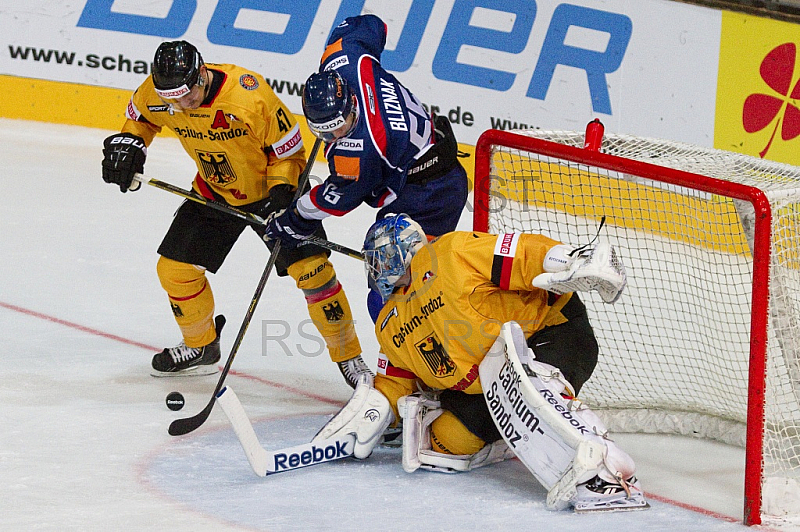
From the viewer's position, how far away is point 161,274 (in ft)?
12.2

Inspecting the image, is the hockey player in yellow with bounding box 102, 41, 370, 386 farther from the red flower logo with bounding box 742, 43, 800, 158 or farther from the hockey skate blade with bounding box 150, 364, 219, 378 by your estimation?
the red flower logo with bounding box 742, 43, 800, 158

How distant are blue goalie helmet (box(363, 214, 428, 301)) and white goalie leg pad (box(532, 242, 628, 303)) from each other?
368 millimetres

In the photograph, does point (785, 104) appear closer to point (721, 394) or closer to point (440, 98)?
point (440, 98)

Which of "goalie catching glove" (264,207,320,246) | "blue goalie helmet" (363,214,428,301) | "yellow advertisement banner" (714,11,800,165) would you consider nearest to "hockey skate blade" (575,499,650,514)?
"blue goalie helmet" (363,214,428,301)

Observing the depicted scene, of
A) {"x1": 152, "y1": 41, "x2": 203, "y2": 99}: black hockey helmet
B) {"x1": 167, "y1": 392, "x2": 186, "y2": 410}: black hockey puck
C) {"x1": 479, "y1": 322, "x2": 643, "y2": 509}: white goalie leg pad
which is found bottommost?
{"x1": 167, "y1": 392, "x2": 186, "y2": 410}: black hockey puck

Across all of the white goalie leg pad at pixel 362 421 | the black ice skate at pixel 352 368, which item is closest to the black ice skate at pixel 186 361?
the black ice skate at pixel 352 368

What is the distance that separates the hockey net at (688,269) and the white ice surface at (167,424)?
0.46 ft

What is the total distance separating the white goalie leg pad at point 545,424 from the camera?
8.51ft

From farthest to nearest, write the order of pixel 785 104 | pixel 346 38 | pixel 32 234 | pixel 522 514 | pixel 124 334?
pixel 785 104 < pixel 32 234 < pixel 124 334 < pixel 346 38 < pixel 522 514

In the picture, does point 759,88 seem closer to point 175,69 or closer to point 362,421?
point 175,69

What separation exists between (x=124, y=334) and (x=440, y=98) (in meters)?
2.85

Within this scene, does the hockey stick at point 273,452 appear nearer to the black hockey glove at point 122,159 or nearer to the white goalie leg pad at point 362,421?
the white goalie leg pad at point 362,421

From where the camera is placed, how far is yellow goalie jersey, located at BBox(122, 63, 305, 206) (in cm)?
356

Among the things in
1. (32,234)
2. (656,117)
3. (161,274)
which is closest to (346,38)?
(161,274)
